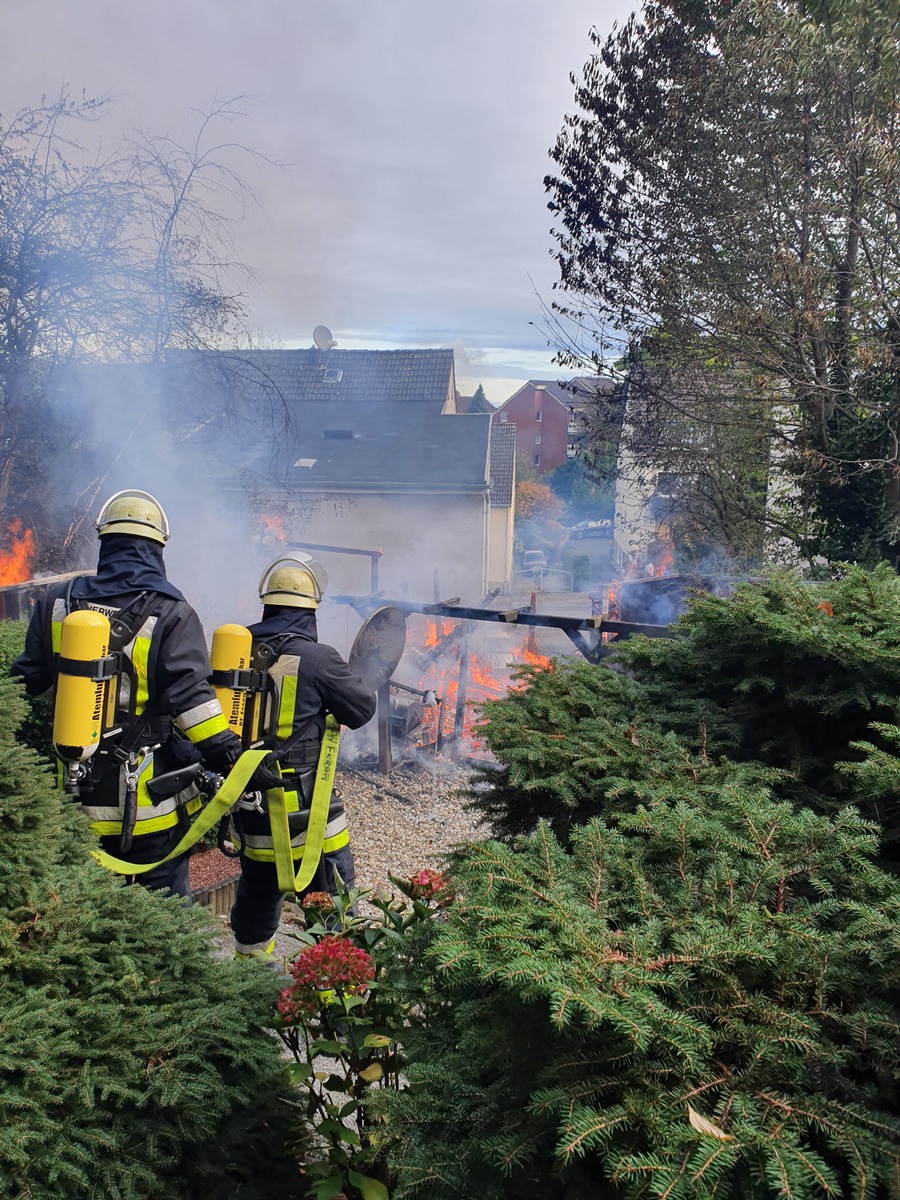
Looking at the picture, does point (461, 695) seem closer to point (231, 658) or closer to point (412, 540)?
point (231, 658)

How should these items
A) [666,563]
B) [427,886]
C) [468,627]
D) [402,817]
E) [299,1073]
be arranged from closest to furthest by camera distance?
[299,1073] → [427,886] → [402,817] → [468,627] → [666,563]

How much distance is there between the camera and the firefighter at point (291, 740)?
367cm

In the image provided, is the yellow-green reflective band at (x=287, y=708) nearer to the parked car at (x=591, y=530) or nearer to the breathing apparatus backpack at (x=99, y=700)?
the breathing apparatus backpack at (x=99, y=700)

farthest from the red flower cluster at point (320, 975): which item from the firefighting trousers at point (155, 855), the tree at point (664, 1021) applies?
the firefighting trousers at point (155, 855)

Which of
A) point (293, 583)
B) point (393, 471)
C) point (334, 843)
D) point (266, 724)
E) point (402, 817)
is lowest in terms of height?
point (402, 817)

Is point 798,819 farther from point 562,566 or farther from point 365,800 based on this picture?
point 562,566

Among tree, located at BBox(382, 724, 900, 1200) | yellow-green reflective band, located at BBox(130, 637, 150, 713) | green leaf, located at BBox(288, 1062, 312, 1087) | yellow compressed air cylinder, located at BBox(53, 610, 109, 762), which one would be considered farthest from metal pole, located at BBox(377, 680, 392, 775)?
tree, located at BBox(382, 724, 900, 1200)

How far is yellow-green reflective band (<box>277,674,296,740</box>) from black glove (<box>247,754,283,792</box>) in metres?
0.14

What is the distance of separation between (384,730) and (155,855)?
4702 mm

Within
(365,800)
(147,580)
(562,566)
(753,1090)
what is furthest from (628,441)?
(562,566)

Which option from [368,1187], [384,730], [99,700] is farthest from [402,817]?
[368,1187]

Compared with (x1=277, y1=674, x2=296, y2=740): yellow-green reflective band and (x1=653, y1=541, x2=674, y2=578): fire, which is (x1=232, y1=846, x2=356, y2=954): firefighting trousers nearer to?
(x1=277, y1=674, x2=296, y2=740): yellow-green reflective band

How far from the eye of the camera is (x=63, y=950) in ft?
5.69

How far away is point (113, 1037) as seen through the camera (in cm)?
171
